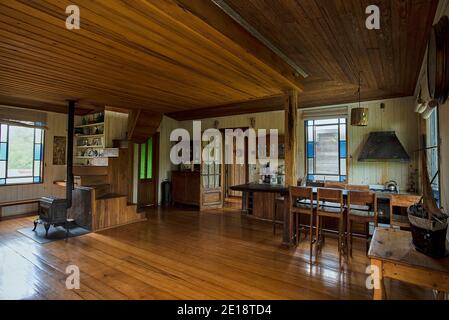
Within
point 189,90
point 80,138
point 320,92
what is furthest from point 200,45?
point 80,138

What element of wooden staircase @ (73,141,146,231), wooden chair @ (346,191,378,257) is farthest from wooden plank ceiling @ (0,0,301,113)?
A: wooden chair @ (346,191,378,257)

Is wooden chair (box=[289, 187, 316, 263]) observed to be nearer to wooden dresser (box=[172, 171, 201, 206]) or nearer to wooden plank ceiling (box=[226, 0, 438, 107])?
wooden plank ceiling (box=[226, 0, 438, 107])

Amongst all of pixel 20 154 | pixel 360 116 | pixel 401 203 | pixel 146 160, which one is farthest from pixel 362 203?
pixel 20 154

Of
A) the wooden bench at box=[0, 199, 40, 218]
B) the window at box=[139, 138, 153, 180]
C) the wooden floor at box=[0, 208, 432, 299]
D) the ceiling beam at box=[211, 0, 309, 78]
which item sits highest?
the ceiling beam at box=[211, 0, 309, 78]

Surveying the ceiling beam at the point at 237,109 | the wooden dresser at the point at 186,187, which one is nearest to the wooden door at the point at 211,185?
the wooden dresser at the point at 186,187

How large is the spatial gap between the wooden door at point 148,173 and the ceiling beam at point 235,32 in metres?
4.67

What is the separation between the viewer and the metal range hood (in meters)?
4.61

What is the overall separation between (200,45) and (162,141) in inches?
202

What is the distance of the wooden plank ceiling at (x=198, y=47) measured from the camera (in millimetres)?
1995

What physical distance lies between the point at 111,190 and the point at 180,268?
3.12 m

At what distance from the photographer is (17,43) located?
95.0 inches

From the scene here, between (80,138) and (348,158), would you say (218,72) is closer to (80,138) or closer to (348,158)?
(348,158)

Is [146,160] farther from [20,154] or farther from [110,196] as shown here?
[20,154]

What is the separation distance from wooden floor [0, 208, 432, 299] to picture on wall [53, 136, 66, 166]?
217 cm
